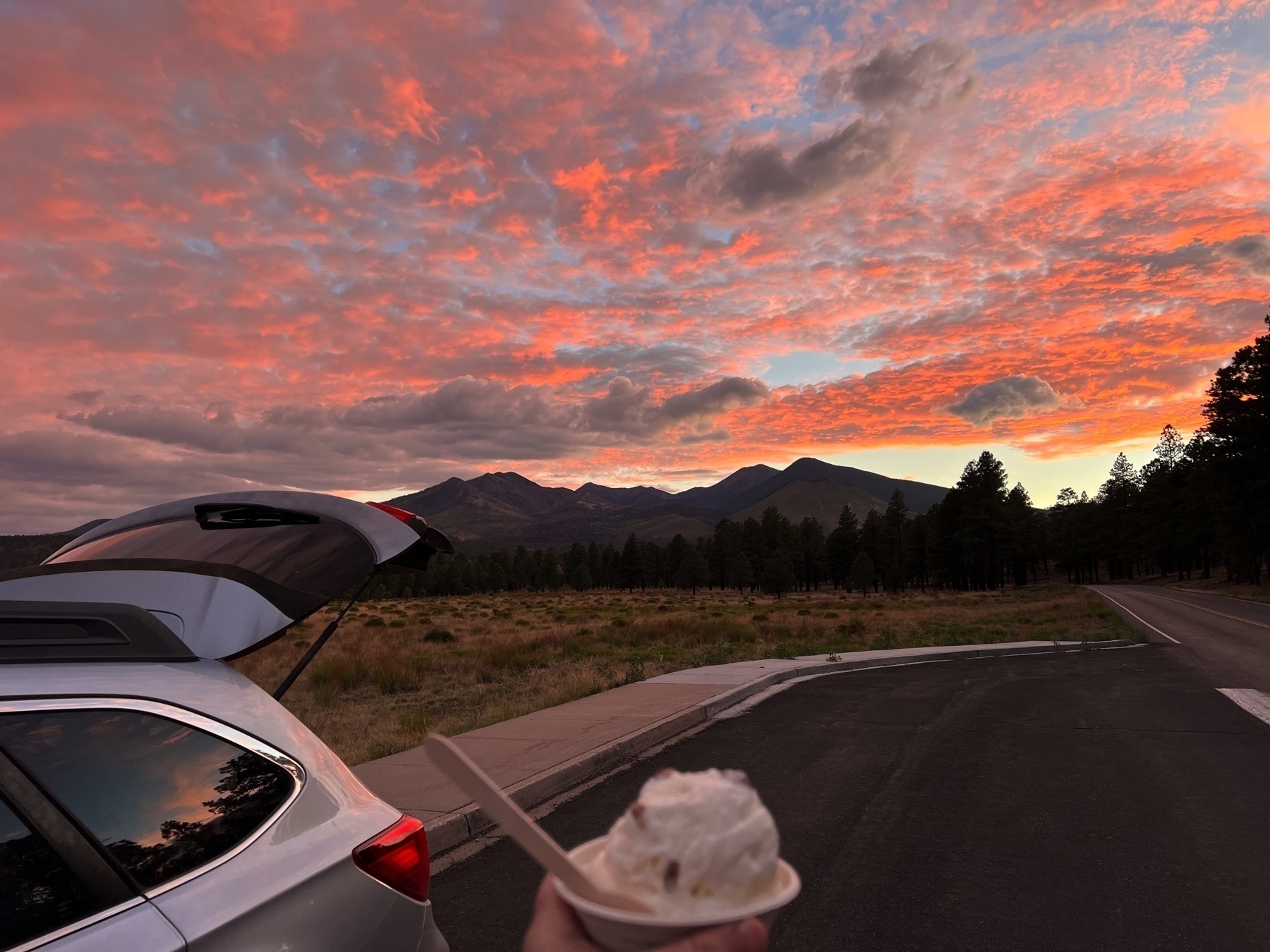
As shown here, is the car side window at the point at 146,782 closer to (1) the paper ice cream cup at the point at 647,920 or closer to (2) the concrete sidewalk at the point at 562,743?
(1) the paper ice cream cup at the point at 647,920

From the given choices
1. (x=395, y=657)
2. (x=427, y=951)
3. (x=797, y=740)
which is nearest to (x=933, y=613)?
(x=395, y=657)

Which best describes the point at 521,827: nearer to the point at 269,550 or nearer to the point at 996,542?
the point at 269,550

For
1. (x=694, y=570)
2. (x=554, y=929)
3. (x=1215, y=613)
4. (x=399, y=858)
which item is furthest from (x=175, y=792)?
(x=694, y=570)

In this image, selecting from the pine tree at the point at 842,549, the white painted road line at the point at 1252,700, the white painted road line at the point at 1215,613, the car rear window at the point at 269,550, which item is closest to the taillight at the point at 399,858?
the car rear window at the point at 269,550

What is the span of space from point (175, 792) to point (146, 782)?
0.07 meters

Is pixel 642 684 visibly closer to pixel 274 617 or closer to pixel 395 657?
pixel 395 657

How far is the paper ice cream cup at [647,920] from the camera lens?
1087 mm

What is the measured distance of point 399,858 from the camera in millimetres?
2566

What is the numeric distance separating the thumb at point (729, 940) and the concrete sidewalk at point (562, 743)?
18.0 ft

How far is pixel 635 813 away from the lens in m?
1.22

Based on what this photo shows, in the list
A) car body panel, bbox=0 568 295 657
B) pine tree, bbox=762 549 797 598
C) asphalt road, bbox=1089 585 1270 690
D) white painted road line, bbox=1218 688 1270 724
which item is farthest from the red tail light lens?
pine tree, bbox=762 549 797 598

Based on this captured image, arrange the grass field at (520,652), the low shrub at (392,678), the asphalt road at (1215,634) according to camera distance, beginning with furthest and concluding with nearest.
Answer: the low shrub at (392,678) → the asphalt road at (1215,634) → the grass field at (520,652)

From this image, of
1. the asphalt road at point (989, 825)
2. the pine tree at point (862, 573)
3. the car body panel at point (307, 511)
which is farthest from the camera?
the pine tree at point (862, 573)

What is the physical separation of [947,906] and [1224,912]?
151 centimetres
